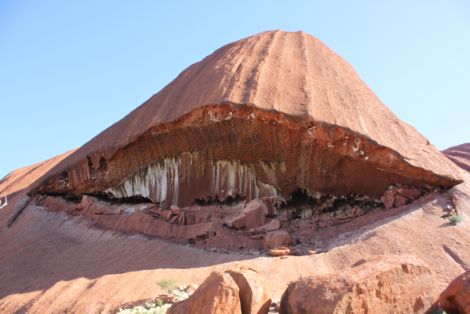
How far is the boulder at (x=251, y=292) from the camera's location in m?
5.74

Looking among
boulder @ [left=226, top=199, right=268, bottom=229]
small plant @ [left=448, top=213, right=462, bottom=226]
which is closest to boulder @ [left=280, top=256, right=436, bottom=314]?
small plant @ [left=448, top=213, right=462, bottom=226]

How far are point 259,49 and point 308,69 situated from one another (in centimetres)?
211

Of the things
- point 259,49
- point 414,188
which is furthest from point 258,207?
point 259,49

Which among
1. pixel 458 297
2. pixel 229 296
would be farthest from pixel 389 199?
pixel 229 296

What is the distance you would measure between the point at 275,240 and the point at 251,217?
1190mm

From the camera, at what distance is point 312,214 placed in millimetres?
12758

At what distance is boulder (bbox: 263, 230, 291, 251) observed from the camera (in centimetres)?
1124

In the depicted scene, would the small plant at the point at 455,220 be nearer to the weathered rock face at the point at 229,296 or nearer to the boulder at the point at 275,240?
the boulder at the point at 275,240

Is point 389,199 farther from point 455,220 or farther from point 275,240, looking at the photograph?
point 275,240

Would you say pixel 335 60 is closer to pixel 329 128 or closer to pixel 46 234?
pixel 329 128

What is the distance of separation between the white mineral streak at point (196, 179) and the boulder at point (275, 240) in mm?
1740

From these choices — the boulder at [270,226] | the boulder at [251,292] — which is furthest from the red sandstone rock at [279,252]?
the boulder at [251,292]

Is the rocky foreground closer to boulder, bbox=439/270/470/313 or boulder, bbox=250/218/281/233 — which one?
boulder, bbox=250/218/281/233

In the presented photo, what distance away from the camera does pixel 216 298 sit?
18.2 feet
